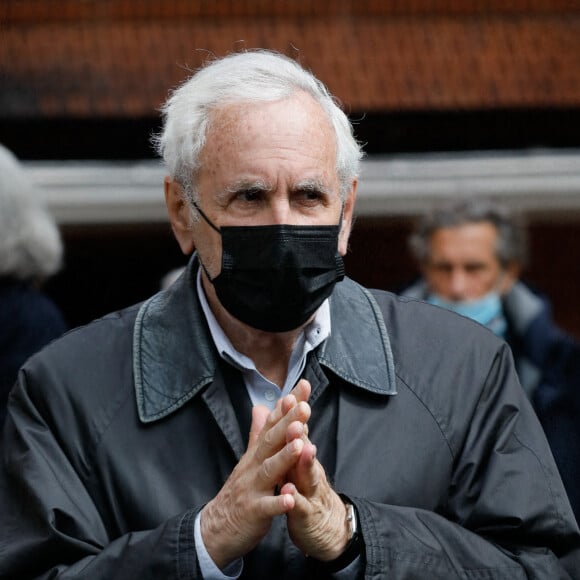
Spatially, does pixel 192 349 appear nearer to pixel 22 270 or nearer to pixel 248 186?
pixel 248 186

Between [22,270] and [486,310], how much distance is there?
1658mm

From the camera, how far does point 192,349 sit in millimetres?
2680

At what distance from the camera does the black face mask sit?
2.58 m

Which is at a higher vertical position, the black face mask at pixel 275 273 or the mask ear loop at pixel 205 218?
the mask ear loop at pixel 205 218

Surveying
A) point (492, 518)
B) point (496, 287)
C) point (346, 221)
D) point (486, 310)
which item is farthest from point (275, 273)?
point (496, 287)

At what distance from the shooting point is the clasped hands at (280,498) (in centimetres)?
233

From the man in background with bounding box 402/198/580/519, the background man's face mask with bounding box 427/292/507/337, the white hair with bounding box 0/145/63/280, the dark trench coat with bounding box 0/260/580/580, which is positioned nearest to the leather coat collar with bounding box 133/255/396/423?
the dark trench coat with bounding box 0/260/580/580

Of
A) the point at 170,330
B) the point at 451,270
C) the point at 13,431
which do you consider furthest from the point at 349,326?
the point at 451,270

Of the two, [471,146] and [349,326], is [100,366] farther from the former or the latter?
[471,146]

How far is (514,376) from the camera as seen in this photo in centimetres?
271

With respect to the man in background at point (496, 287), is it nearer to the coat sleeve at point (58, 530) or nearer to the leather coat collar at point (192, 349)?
the leather coat collar at point (192, 349)

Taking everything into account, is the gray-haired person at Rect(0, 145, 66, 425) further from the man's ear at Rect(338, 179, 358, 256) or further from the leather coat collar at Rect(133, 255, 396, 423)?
the man's ear at Rect(338, 179, 358, 256)

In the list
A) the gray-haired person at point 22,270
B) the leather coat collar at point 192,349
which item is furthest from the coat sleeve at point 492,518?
the gray-haired person at point 22,270

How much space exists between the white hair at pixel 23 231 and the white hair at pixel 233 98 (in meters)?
1.52
